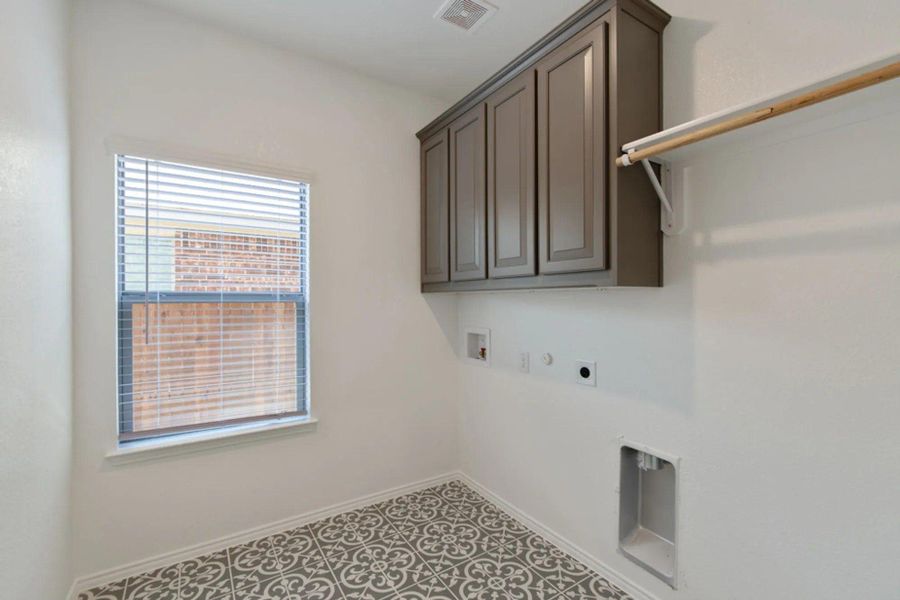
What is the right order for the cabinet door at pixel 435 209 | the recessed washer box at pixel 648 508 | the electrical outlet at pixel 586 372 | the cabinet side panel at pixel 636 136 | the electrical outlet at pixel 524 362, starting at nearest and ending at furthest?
the cabinet side panel at pixel 636 136
the recessed washer box at pixel 648 508
the electrical outlet at pixel 586 372
the electrical outlet at pixel 524 362
the cabinet door at pixel 435 209

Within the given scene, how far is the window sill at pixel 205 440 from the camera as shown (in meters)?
1.84

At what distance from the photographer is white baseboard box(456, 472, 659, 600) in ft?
5.59

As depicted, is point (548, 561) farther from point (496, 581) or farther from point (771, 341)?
point (771, 341)

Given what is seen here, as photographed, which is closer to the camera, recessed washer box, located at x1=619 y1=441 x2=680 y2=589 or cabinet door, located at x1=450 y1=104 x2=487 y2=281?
recessed washer box, located at x1=619 y1=441 x2=680 y2=589

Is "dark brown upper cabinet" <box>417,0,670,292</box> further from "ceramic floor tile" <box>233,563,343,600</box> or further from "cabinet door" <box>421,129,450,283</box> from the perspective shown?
"ceramic floor tile" <box>233,563,343,600</box>

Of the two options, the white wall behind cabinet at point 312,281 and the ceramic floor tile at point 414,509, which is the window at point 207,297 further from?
the ceramic floor tile at point 414,509

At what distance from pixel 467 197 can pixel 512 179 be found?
37cm

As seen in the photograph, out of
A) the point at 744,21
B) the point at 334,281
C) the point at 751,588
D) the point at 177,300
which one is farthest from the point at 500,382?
the point at 744,21

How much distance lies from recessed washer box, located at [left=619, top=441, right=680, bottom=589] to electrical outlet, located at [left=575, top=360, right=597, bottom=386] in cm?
29

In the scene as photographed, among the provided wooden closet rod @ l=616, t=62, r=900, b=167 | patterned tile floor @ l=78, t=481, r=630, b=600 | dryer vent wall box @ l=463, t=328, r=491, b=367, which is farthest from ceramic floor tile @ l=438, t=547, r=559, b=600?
wooden closet rod @ l=616, t=62, r=900, b=167

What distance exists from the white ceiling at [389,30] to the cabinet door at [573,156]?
0.46 m

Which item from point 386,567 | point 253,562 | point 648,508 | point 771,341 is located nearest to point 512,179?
point 771,341

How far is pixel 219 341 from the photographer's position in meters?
2.08

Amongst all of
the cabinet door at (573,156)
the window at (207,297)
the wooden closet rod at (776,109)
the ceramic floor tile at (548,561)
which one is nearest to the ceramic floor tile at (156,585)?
the window at (207,297)
